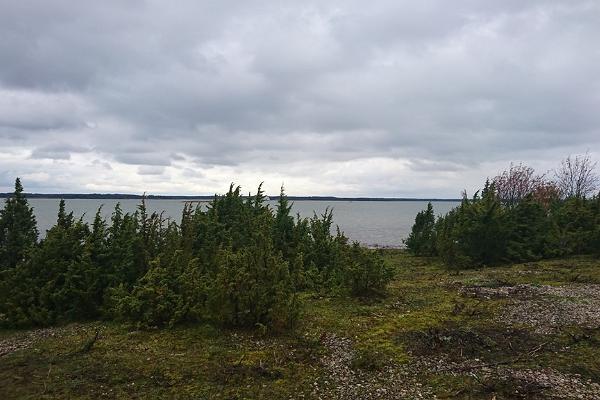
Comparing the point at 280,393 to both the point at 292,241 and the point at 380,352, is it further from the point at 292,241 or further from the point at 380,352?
the point at 292,241

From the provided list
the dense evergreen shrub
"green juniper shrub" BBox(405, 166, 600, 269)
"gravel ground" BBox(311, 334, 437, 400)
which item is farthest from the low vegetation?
the dense evergreen shrub

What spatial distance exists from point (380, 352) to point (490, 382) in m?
2.25

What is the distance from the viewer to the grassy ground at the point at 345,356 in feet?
25.3

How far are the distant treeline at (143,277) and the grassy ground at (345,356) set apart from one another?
1.73ft

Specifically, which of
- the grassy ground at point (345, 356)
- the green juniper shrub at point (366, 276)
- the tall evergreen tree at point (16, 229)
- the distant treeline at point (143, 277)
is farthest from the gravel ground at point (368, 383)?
the tall evergreen tree at point (16, 229)

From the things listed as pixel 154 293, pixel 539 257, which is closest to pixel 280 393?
pixel 154 293

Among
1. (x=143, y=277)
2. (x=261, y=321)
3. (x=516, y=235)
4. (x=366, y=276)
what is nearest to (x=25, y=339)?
(x=143, y=277)

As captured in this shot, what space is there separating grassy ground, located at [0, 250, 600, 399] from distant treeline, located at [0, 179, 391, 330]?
20.8 inches

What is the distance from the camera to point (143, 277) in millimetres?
12250

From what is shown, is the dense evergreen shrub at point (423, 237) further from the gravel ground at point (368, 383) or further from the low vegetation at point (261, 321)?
the gravel ground at point (368, 383)

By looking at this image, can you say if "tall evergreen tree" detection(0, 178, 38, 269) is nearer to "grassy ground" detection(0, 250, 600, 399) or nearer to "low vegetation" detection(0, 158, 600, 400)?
"low vegetation" detection(0, 158, 600, 400)

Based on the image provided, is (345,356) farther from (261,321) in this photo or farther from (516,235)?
(516,235)

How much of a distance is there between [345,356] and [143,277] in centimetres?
593

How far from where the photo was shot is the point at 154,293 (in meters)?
11.6
